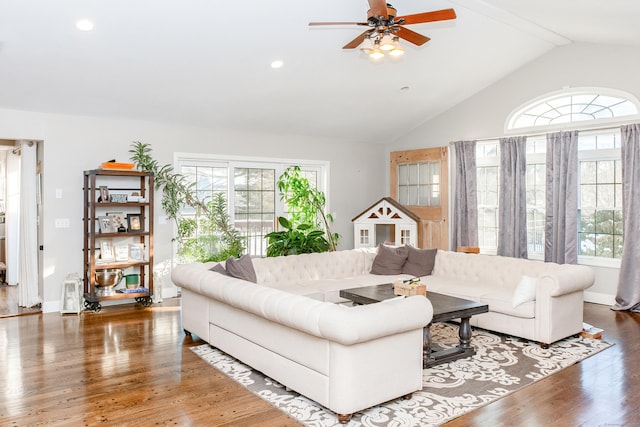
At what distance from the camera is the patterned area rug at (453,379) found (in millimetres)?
3158

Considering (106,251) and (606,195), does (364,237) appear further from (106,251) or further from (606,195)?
(106,251)

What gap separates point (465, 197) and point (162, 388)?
5626mm

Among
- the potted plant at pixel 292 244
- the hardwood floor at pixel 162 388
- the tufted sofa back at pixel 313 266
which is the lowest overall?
the hardwood floor at pixel 162 388

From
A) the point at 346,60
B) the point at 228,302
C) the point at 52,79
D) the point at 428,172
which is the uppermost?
the point at 346,60

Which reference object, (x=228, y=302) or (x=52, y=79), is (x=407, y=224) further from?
(x=52, y=79)

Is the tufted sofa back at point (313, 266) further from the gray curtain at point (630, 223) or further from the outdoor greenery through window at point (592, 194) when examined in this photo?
the gray curtain at point (630, 223)

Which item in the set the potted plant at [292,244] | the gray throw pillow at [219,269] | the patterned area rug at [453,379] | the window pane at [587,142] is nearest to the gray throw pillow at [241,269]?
the gray throw pillow at [219,269]

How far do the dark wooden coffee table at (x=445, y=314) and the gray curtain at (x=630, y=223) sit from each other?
2.87 metres

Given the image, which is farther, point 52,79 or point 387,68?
point 387,68

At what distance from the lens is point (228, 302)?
159 inches

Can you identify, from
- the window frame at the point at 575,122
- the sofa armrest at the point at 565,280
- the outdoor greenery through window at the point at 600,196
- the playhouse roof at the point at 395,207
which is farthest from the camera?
the playhouse roof at the point at 395,207

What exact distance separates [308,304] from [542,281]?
8.12 feet

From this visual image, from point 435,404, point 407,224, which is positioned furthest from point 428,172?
point 435,404

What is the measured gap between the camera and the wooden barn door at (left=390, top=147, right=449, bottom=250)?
8.19 meters
